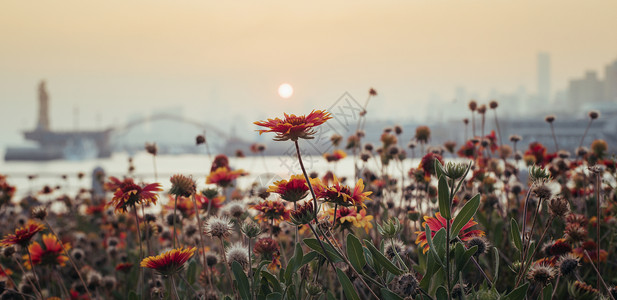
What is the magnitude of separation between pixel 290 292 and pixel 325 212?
23 centimetres

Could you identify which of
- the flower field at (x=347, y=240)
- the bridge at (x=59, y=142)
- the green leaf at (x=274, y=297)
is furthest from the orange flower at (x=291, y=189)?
the bridge at (x=59, y=142)

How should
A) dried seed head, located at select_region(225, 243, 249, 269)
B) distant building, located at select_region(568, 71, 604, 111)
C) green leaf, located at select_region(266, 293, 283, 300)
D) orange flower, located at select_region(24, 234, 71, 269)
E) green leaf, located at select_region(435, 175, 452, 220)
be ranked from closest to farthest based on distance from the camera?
green leaf, located at select_region(435, 175, 452, 220) < green leaf, located at select_region(266, 293, 283, 300) < dried seed head, located at select_region(225, 243, 249, 269) < orange flower, located at select_region(24, 234, 71, 269) < distant building, located at select_region(568, 71, 604, 111)

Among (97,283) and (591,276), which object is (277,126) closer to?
(97,283)

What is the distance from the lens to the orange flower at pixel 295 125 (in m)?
1.01

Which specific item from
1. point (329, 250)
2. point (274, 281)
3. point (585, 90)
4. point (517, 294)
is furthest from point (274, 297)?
point (585, 90)

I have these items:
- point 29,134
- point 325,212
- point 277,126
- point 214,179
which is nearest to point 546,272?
point 325,212

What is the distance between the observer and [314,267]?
1560 mm

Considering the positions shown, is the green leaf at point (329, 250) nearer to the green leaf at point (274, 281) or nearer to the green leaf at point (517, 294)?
the green leaf at point (274, 281)

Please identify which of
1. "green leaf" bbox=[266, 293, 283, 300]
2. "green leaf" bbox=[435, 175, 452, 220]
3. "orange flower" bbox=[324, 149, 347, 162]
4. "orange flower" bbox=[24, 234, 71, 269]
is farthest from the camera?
"orange flower" bbox=[324, 149, 347, 162]

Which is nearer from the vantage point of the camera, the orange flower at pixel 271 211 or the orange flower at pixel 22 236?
the orange flower at pixel 271 211

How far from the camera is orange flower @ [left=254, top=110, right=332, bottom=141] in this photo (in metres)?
1.01

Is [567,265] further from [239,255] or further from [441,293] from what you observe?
[239,255]

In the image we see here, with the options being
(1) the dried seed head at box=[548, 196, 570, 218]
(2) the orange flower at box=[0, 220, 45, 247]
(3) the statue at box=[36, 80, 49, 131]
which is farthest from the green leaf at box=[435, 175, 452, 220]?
(3) the statue at box=[36, 80, 49, 131]

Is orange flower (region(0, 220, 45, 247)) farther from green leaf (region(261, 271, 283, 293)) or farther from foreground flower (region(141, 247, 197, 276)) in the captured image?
green leaf (region(261, 271, 283, 293))
